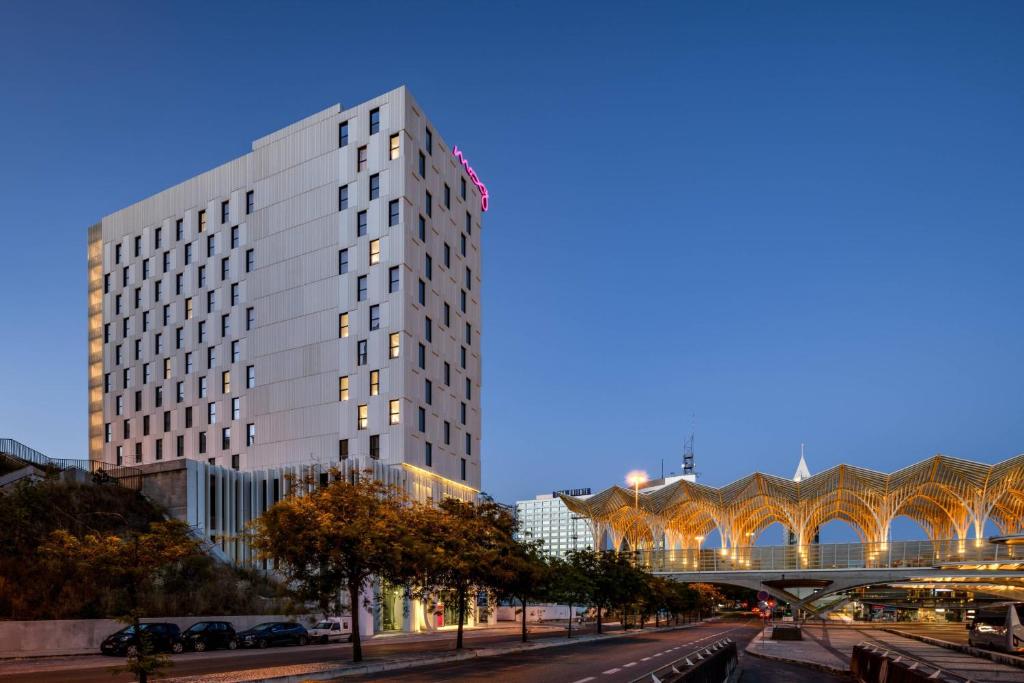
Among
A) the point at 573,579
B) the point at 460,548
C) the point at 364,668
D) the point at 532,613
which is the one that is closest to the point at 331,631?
the point at 573,579

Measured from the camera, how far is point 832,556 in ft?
341

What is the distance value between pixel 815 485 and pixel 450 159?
58.5m

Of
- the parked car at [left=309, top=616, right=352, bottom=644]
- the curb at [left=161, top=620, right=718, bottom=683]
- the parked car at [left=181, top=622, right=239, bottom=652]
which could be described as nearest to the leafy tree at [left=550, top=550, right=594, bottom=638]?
the parked car at [left=309, top=616, right=352, bottom=644]

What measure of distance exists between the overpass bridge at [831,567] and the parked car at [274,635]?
180ft

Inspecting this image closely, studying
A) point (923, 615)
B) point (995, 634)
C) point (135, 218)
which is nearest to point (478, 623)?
point (995, 634)

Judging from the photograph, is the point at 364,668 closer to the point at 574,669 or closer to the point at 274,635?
the point at 574,669

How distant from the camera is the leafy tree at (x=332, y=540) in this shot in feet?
93.9

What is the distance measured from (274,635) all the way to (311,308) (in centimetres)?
3418

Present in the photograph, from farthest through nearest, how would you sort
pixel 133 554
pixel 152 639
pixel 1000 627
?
1. pixel 1000 627
2. pixel 152 639
3. pixel 133 554

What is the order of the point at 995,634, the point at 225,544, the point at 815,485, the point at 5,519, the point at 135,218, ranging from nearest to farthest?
the point at 995,634
the point at 5,519
the point at 225,544
the point at 135,218
the point at 815,485

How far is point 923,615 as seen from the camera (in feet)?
433

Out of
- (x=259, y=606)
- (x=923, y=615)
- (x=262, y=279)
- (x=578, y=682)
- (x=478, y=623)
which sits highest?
(x=262, y=279)

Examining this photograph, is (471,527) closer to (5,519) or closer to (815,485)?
(5,519)

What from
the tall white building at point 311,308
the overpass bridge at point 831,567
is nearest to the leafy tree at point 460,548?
the tall white building at point 311,308
